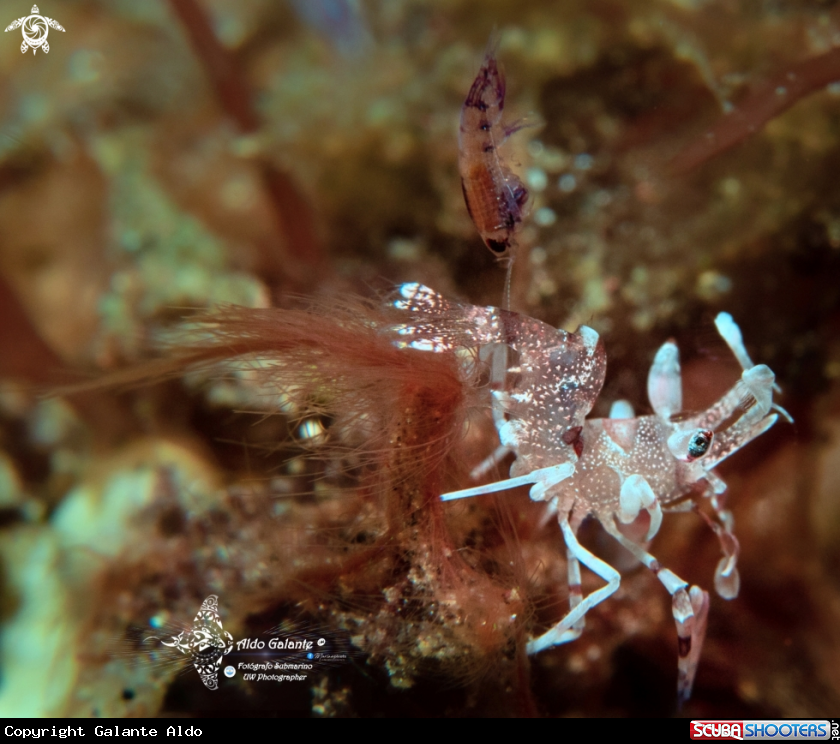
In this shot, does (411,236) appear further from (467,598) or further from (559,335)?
(467,598)

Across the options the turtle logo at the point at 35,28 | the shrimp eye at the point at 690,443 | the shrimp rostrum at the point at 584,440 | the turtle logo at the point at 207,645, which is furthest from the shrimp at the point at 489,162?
the turtle logo at the point at 35,28

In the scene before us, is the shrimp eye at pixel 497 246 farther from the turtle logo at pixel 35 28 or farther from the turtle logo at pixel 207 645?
the turtle logo at pixel 35 28

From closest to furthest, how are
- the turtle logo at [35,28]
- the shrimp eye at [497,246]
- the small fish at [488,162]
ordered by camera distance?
the small fish at [488,162] → the shrimp eye at [497,246] → the turtle logo at [35,28]

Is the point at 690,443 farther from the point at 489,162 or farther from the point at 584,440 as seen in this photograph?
the point at 489,162

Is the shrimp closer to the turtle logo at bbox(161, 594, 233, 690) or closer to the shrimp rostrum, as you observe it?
the shrimp rostrum

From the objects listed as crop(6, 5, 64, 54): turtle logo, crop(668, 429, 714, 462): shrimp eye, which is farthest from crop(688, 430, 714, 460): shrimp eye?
crop(6, 5, 64, 54): turtle logo

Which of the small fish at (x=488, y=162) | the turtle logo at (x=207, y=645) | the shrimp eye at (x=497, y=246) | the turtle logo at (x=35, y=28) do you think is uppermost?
the turtle logo at (x=35, y=28)
